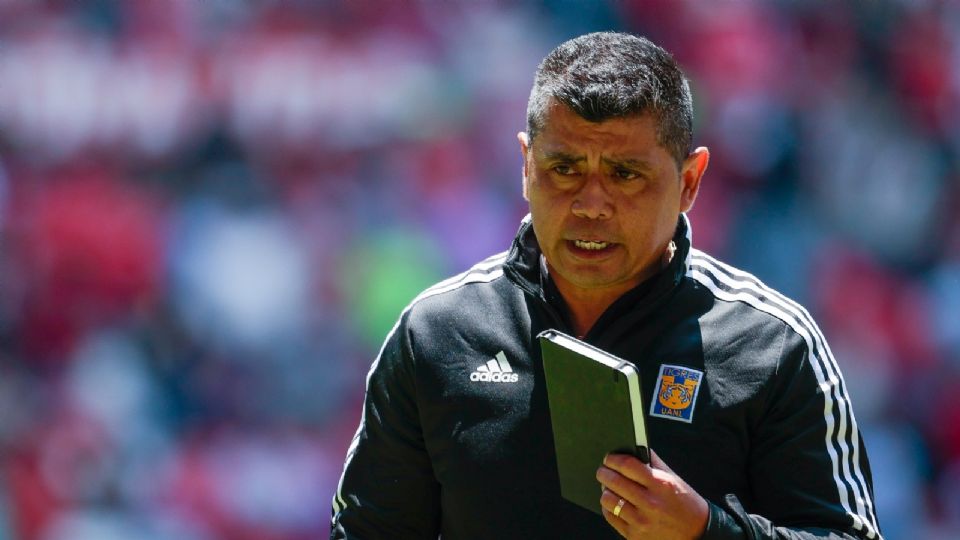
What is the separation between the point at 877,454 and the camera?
482cm

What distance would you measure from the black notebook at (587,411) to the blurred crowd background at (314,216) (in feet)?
A: 9.77

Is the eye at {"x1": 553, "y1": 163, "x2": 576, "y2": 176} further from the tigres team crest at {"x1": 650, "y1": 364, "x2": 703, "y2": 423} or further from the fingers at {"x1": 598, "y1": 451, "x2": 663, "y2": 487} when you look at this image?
the fingers at {"x1": 598, "y1": 451, "x2": 663, "y2": 487}

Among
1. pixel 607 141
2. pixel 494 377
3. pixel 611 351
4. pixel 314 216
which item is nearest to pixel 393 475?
pixel 494 377

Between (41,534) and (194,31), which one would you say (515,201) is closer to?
(194,31)

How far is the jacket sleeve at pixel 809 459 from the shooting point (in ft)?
5.74

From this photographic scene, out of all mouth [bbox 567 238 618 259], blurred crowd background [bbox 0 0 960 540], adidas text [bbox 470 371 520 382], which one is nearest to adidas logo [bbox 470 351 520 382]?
adidas text [bbox 470 371 520 382]

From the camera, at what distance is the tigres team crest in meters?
1.83

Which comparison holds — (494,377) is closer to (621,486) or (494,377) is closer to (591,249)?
(591,249)

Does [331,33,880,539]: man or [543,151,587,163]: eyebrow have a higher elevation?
[543,151,587,163]: eyebrow

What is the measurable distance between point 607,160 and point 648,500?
0.53 metres

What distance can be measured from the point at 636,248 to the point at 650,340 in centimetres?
15

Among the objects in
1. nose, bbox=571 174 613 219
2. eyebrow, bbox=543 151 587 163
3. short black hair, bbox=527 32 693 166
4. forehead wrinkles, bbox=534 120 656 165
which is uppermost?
short black hair, bbox=527 32 693 166

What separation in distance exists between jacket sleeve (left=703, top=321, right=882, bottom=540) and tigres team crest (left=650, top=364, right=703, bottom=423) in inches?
4.1

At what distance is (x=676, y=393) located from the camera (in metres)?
1.84
